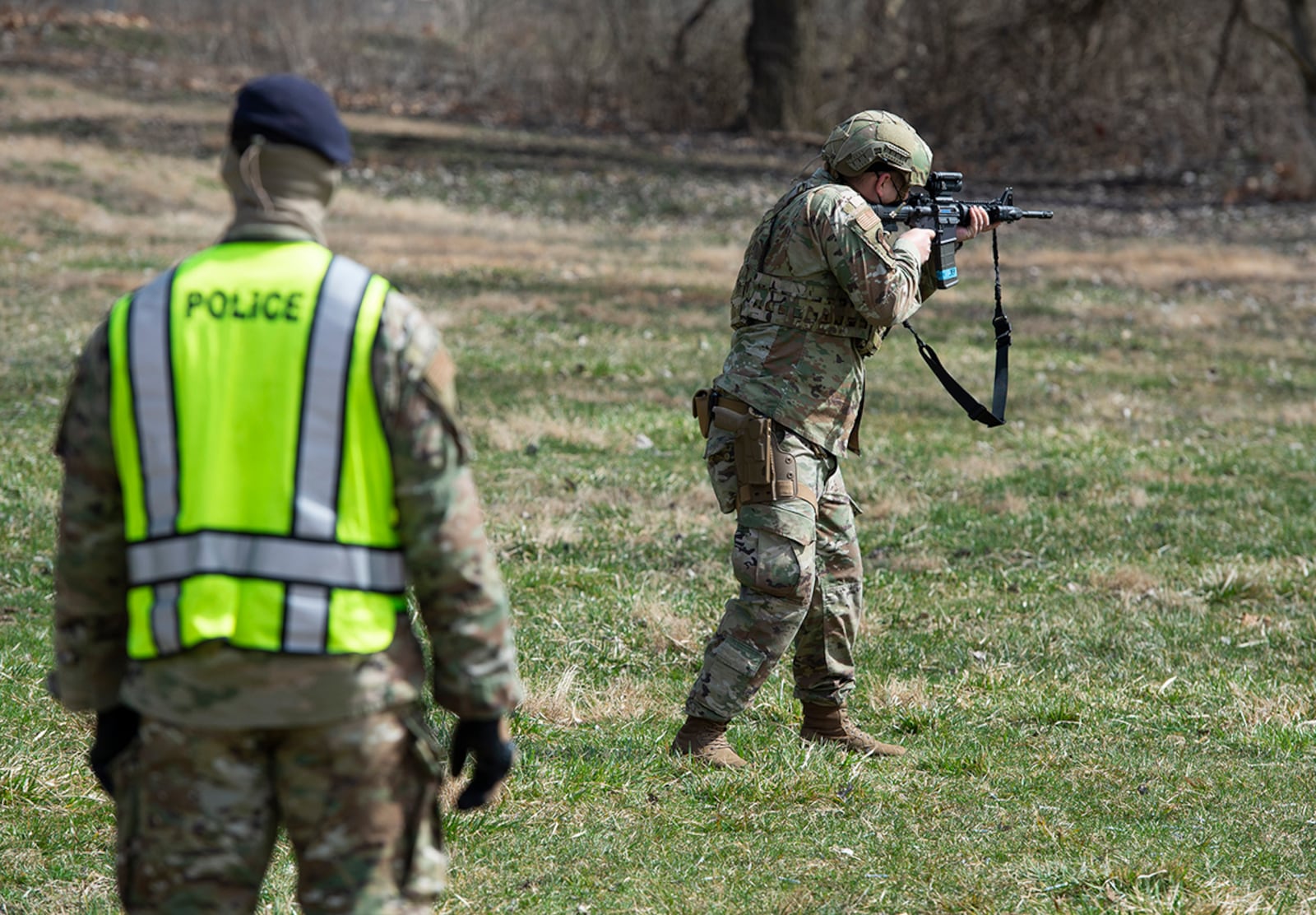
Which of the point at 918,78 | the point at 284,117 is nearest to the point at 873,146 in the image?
the point at 284,117

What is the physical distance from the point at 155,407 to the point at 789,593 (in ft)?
8.17

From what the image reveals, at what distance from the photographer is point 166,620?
2.32 metres

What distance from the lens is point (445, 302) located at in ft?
47.0

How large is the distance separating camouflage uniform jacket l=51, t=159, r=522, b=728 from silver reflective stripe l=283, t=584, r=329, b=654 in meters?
0.03

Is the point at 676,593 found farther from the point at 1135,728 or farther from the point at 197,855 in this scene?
the point at 197,855

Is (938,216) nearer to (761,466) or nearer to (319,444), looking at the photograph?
(761,466)

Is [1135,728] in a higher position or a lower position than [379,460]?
lower

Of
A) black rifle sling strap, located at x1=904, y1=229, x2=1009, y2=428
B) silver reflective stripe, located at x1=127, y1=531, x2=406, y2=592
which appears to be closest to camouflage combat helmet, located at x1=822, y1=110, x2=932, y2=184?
black rifle sling strap, located at x1=904, y1=229, x2=1009, y2=428

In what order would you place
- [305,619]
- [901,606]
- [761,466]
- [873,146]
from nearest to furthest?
[305,619] < [761,466] < [873,146] < [901,606]

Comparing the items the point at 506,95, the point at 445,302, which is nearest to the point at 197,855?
the point at 445,302

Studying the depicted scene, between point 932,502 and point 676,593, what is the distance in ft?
7.89

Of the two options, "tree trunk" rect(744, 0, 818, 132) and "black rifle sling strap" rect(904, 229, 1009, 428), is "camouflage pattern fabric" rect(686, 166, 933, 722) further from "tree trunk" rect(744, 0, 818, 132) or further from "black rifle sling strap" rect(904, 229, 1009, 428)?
"tree trunk" rect(744, 0, 818, 132)

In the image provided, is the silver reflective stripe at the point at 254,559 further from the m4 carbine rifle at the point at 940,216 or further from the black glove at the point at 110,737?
the m4 carbine rifle at the point at 940,216

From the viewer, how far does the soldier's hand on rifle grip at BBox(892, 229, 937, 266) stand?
181 inches
